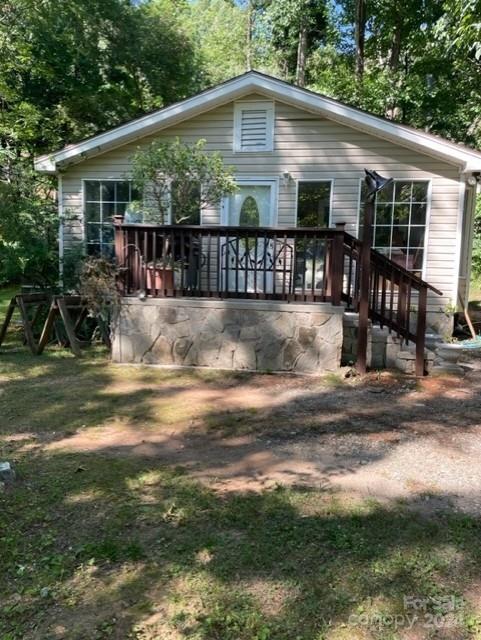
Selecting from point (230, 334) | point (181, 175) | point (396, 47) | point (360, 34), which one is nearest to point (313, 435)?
point (230, 334)

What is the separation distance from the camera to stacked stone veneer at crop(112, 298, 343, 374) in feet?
20.4

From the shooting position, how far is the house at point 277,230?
6.36 metres

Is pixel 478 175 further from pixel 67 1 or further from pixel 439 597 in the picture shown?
pixel 67 1

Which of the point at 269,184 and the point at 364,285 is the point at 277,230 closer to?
the point at 364,285

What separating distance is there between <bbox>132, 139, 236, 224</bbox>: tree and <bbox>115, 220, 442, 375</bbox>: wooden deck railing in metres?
0.78


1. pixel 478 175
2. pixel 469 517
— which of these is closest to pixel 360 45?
pixel 478 175

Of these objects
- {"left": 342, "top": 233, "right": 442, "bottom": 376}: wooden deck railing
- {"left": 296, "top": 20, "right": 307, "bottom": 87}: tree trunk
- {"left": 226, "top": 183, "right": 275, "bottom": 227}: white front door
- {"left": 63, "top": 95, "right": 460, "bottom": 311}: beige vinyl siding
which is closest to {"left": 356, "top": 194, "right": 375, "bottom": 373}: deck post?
{"left": 342, "top": 233, "right": 442, "bottom": 376}: wooden deck railing

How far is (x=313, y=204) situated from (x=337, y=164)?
0.71 m

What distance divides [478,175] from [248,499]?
7195mm

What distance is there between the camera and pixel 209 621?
211cm

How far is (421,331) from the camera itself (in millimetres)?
6234

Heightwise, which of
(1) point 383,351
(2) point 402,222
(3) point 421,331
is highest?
(2) point 402,222

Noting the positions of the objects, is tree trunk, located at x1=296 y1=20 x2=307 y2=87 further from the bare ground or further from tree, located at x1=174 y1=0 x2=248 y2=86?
the bare ground

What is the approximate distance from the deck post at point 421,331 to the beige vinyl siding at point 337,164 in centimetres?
228
